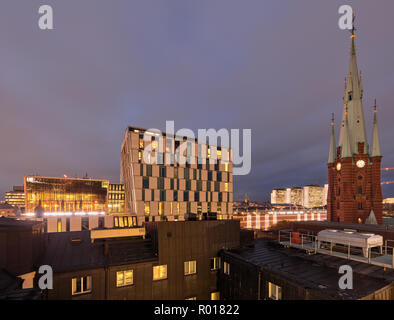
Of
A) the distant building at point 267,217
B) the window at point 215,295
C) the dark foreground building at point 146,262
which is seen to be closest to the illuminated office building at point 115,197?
the distant building at point 267,217

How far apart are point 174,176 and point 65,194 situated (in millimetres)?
70265

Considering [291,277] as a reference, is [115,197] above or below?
below

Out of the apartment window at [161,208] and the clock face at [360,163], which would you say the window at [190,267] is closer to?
the clock face at [360,163]

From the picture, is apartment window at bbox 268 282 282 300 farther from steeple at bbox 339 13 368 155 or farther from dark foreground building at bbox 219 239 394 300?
steeple at bbox 339 13 368 155

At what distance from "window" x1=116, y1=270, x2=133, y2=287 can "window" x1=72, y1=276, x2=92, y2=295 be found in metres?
2.04

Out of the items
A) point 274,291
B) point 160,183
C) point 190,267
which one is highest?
point 160,183

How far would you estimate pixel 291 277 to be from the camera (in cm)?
1231

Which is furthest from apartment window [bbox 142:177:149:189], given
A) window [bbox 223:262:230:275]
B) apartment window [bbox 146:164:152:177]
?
window [bbox 223:262:230:275]

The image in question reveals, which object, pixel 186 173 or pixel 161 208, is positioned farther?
pixel 186 173

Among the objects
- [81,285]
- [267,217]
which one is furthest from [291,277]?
[267,217]

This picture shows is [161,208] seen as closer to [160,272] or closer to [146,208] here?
[146,208]

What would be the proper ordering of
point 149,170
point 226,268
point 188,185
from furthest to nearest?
point 188,185 → point 149,170 → point 226,268

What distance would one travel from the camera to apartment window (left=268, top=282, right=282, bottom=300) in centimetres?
1320
